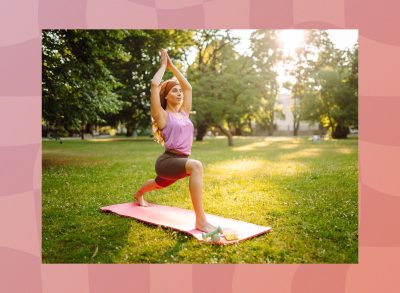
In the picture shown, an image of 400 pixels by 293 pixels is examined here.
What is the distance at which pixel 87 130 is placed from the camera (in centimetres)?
1173

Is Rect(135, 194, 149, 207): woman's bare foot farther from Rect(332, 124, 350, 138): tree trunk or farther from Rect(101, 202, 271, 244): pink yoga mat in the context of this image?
Rect(332, 124, 350, 138): tree trunk

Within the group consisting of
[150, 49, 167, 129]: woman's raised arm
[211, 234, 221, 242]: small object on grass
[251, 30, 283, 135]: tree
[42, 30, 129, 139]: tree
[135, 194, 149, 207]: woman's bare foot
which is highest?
[251, 30, 283, 135]: tree

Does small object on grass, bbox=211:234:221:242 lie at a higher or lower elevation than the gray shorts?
lower

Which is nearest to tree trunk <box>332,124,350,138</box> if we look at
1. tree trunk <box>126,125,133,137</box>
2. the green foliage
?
the green foliage

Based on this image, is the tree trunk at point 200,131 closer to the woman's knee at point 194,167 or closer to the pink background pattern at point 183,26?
the pink background pattern at point 183,26

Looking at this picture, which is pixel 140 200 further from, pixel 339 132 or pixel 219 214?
pixel 339 132

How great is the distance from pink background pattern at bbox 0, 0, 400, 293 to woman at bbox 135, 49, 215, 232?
50 cm

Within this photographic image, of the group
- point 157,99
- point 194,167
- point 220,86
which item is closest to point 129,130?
point 220,86

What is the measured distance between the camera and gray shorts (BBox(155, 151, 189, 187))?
3.54m

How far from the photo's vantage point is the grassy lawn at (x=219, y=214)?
10.3ft

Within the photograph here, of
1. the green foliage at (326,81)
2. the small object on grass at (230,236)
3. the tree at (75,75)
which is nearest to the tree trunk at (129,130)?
the tree at (75,75)
